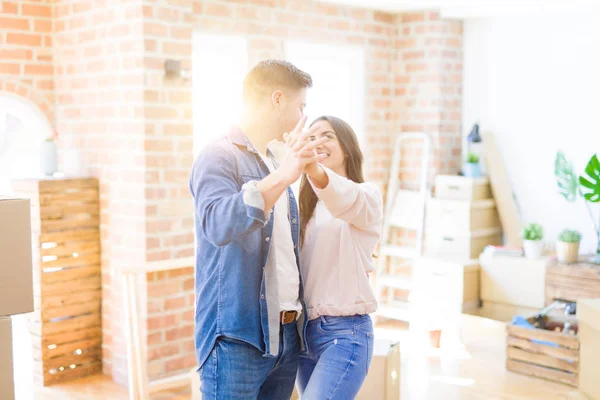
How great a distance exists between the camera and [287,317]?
1.96 metres

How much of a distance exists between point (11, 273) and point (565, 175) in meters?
4.05

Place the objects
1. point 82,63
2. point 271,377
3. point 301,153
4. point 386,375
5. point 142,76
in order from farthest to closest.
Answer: point 82,63, point 142,76, point 386,375, point 271,377, point 301,153

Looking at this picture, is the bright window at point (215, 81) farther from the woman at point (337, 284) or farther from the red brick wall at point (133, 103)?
the woman at point (337, 284)

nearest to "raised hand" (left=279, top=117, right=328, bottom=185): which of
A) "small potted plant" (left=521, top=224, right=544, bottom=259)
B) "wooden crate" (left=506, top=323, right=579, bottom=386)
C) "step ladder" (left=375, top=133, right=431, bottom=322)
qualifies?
"wooden crate" (left=506, top=323, right=579, bottom=386)

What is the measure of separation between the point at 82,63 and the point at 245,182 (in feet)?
9.70

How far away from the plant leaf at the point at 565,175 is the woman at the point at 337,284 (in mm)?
3180

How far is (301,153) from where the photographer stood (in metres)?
1.72

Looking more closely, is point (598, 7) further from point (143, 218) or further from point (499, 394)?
point (143, 218)

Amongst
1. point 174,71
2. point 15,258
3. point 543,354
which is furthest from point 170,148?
point 543,354

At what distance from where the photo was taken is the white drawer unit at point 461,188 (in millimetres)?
5375

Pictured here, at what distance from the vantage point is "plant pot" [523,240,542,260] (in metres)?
4.98

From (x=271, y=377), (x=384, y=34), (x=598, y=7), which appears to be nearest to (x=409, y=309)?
(x=384, y=34)

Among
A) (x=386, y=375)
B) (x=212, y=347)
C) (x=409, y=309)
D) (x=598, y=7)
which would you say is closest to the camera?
(x=212, y=347)

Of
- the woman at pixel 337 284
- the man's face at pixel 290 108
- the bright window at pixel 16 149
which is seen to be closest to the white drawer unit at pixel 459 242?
the bright window at pixel 16 149
